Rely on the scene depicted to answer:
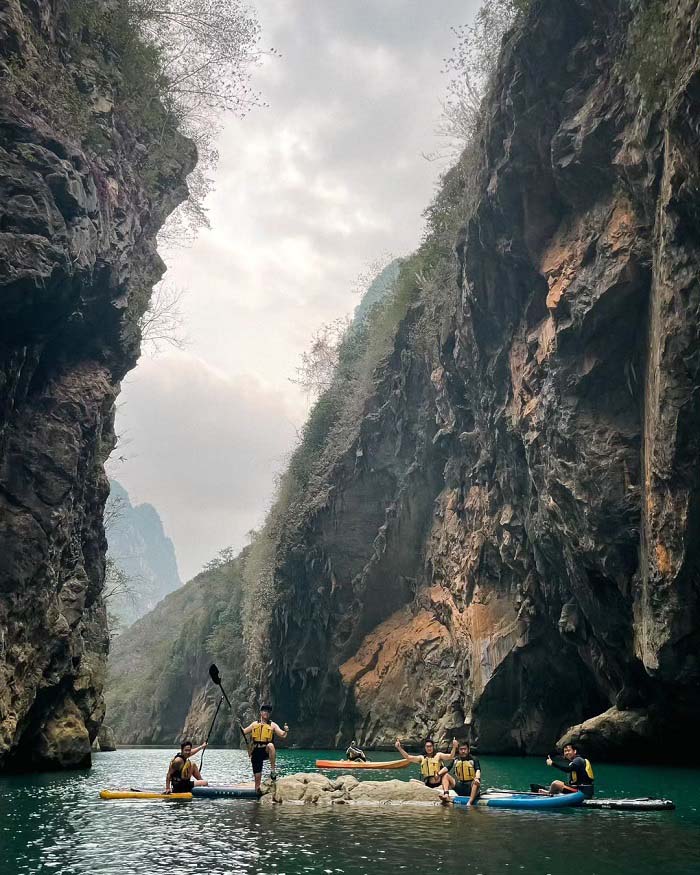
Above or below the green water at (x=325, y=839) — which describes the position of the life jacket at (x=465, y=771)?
above

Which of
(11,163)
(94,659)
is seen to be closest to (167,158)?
(11,163)

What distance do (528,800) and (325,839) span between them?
5.38 metres

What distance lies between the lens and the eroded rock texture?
1877 cm

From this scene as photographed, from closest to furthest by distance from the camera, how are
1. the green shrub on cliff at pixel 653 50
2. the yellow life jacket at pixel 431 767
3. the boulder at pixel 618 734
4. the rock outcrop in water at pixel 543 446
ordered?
1. the yellow life jacket at pixel 431 767
2. the green shrub on cliff at pixel 653 50
3. the rock outcrop in water at pixel 543 446
4. the boulder at pixel 618 734

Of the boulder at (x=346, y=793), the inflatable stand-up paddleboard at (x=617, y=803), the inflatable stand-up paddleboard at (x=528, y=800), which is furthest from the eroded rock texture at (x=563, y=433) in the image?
the boulder at (x=346, y=793)

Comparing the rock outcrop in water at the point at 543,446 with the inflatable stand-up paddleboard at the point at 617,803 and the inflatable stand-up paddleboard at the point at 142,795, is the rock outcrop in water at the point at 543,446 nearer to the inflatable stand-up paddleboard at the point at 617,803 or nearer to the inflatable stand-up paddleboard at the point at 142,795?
the inflatable stand-up paddleboard at the point at 617,803

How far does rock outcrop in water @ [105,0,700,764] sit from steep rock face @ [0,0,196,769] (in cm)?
1382

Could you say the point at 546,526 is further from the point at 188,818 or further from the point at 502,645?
→ the point at 188,818

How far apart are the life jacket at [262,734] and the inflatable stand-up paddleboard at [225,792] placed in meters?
1.20

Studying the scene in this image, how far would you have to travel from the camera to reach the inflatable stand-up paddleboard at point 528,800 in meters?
13.6

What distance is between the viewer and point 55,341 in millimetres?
21969

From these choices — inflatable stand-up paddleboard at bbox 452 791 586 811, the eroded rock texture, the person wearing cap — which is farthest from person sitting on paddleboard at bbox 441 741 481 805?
the eroded rock texture

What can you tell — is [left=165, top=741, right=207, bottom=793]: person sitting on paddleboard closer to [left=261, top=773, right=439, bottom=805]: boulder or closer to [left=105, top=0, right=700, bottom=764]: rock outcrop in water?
[left=261, top=773, right=439, bottom=805]: boulder

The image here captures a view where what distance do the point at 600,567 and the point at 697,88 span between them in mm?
13812
